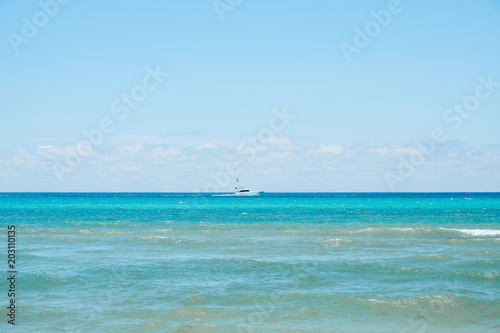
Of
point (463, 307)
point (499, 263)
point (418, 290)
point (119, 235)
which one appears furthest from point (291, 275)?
point (119, 235)

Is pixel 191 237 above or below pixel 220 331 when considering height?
above

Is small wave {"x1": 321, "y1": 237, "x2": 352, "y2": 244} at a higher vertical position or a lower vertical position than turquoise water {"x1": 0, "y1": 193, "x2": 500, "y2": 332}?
higher

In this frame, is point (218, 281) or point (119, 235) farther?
point (119, 235)

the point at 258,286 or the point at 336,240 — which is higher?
the point at 336,240

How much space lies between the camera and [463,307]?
14312 mm

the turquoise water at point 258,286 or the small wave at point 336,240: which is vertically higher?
the small wave at point 336,240

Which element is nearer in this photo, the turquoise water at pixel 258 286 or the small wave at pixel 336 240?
the turquoise water at pixel 258 286

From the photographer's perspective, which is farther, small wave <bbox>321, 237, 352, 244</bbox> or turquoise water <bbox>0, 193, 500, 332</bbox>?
small wave <bbox>321, 237, 352, 244</bbox>

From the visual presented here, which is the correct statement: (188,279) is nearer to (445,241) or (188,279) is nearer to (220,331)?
(220,331)

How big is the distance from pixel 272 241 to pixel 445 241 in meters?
10.9

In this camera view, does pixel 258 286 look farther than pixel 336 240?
No

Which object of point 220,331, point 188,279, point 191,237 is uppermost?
point 191,237

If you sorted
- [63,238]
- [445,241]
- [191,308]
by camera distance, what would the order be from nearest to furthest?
[191,308] < [445,241] < [63,238]

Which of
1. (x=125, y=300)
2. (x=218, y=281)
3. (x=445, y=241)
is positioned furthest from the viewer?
(x=445, y=241)
